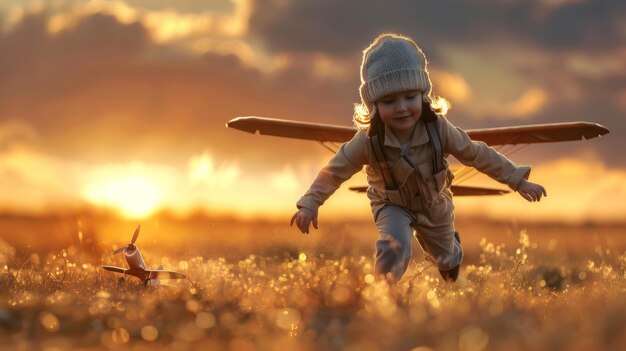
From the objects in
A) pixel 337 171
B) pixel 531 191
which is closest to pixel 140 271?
pixel 337 171

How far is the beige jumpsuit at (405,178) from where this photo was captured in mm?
6770

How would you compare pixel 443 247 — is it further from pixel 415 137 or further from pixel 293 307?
pixel 293 307

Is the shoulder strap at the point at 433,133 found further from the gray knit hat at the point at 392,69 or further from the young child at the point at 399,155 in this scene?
the gray knit hat at the point at 392,69

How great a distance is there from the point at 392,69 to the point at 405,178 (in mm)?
969

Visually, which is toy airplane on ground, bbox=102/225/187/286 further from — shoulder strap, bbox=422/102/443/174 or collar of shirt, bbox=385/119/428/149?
shoulder strap, bbox=422/102/443/174

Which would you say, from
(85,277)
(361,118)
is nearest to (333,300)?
(361,118)

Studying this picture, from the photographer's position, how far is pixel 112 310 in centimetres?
514

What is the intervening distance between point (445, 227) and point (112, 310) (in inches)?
140

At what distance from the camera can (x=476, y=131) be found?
916cm

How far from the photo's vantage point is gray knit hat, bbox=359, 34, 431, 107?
21.8 ft

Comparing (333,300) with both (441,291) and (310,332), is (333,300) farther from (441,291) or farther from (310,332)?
(441,291)

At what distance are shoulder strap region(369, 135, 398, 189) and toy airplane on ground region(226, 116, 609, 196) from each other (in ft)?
7.79

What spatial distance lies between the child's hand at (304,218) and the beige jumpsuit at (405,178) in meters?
0.06

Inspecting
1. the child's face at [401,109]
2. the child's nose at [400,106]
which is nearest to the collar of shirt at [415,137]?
the child's face at [401,109]
